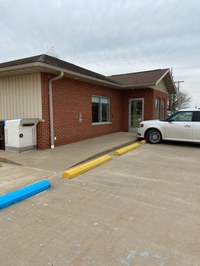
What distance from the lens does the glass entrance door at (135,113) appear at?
13.1 metres

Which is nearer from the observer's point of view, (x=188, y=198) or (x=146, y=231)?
(x=146, y=231)

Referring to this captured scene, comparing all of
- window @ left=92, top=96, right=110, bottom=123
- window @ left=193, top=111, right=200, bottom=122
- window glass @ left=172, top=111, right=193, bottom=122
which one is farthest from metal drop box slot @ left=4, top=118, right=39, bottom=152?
window @ left=193, top=111, right=200, bottom=122

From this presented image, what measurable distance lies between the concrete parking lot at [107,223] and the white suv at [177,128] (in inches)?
161

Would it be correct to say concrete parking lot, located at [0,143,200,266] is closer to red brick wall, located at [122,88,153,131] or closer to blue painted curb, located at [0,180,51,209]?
blue painted curb, located at [0,180,51,209]

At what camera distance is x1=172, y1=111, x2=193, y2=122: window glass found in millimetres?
8219

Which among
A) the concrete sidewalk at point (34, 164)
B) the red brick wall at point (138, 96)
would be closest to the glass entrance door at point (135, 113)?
the red brick wall at point (138, 96)

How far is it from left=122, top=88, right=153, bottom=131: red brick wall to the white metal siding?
7474mm

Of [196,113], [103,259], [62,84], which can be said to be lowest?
[103,259]

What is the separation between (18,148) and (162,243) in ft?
18.9

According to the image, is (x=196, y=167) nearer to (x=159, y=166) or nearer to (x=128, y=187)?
(x=159, y=166)

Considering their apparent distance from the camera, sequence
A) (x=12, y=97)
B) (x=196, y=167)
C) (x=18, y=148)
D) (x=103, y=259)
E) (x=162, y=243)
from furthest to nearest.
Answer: (x=12, y=97)
(x=18, y=148)
(x=196, y=167)
(x=162, y=243)
(x=103, y=259)

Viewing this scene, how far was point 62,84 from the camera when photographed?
803cm

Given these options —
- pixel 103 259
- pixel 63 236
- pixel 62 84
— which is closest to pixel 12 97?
pixel 62 84

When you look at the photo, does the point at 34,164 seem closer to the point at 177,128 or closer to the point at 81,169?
the point at 81,169
